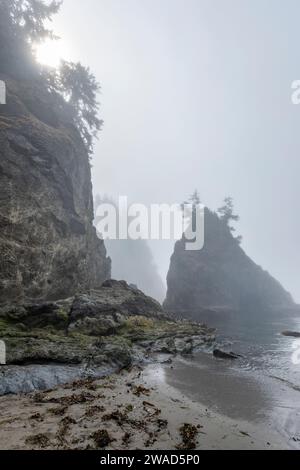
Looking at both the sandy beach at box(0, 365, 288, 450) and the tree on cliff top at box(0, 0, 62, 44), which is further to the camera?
the tree on cliff top at box(0, 0, 62, 44)

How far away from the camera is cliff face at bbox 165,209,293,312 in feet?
258

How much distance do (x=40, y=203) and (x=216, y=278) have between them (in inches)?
2423

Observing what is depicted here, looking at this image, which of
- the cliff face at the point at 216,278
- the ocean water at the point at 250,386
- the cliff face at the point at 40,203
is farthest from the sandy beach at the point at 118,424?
the cliff face at the point at 216,278

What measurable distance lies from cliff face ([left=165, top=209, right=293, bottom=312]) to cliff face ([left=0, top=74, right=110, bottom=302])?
44.6m

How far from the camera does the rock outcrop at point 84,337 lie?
12273 mm

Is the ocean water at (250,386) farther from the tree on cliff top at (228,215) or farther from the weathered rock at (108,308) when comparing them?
the tree on cliff top at (228,215)

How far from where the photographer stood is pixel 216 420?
8.27 meters

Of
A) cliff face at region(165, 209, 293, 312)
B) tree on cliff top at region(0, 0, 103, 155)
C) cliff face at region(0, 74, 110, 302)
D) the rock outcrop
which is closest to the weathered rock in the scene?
the rock outcrop

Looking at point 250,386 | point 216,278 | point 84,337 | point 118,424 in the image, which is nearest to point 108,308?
point 84,337

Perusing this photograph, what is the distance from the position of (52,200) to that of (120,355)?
19.2 meters

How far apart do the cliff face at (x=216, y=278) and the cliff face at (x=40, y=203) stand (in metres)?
44.6

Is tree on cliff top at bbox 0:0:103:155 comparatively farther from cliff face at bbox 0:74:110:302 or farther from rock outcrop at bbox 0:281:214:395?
rock outcrop at bbox 0:281:214:395

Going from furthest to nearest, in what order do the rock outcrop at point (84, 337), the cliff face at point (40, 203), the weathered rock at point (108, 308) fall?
1. the cliff face at point (40, 203)
2. the weathered rock at point (108, 308)
3. the rock outcrop at point (84, 337)
